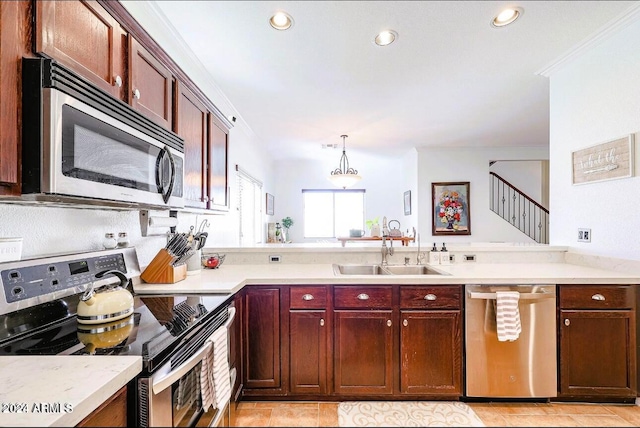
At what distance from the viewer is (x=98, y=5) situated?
1172 millimetres

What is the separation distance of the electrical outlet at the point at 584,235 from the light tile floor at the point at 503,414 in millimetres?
1131

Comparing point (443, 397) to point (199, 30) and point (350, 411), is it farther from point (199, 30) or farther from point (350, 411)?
point (199, 30)

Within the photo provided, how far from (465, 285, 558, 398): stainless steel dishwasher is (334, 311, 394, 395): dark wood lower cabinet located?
0.54 meters

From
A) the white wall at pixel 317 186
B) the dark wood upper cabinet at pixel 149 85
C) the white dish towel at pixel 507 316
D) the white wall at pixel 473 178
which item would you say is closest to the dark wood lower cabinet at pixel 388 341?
the white dish towel at pixel 507 316

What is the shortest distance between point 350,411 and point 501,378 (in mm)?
993

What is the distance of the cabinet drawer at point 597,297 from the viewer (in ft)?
6.28

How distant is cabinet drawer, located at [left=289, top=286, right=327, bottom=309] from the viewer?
2006mm

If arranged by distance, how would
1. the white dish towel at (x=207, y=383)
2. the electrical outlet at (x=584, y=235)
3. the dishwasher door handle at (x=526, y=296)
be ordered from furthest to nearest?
the electrical outlet at (x=584, y=235), the dishwasher door handle at (x=526, y=296), the white dish towel at (x=207, y=383)

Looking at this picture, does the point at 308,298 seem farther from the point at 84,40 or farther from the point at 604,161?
the point at 604,161

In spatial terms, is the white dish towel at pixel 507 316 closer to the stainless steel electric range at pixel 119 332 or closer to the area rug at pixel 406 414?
the area rug at pixel 406 414

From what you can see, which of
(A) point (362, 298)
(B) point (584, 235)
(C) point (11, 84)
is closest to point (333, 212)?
(B) point (584, 235)

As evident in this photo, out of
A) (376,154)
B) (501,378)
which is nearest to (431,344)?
(501,378)

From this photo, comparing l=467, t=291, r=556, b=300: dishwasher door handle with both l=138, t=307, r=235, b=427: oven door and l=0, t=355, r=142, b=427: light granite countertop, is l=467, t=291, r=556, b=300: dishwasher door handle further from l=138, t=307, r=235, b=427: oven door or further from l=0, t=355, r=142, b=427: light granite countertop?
l=0, t=355, r=142, b=427: light granite countertop

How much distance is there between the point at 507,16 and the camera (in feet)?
6.47
